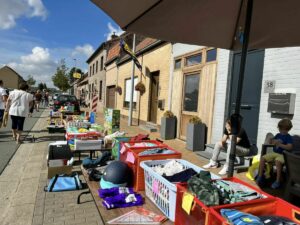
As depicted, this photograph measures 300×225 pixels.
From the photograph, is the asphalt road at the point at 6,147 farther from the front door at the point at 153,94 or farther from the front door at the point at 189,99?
the front door at the point at 153,94

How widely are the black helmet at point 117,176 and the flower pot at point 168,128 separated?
640cm

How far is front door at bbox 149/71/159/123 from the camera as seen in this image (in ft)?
41.5

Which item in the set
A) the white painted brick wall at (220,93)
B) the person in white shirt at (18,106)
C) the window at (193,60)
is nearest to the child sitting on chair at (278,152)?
the white painted brick wall at (220,93)

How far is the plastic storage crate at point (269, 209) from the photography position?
186 centimetres

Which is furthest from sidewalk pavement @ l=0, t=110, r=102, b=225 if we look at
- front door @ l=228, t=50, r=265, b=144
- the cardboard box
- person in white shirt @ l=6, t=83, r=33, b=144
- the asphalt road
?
front door @ l=228, t=50, r=265, b=144

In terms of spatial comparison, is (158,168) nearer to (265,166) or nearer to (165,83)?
(265,166)

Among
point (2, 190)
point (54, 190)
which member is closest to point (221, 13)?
point (54, 190)

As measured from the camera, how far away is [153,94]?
12969 mm

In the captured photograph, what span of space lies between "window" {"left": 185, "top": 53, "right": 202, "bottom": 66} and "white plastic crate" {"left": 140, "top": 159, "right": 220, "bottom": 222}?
5.86m

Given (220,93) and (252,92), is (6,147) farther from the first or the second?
(252,92)

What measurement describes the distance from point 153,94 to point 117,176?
9.88 m

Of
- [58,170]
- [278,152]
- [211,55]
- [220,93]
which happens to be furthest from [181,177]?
[211,55]

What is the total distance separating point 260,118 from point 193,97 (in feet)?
10.0

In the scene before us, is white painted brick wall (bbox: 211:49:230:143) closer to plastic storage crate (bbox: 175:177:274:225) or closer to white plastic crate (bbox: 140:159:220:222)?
white plastic crate (bbox: 140:159:220:222)
